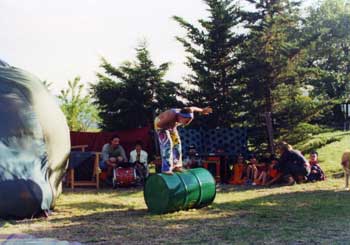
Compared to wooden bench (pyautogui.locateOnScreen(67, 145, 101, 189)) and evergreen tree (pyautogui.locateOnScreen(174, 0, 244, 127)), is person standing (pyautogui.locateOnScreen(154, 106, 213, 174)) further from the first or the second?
evergreen tree (pyautogui.locateOnScreen(174, 0, 244, 127))

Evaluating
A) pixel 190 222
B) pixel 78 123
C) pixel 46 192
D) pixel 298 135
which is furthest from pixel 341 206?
pixel 78 123

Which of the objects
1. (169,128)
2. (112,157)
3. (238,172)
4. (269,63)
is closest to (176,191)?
(169,128)

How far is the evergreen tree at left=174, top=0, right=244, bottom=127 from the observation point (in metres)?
14.4

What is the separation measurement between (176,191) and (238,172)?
17.0 feet

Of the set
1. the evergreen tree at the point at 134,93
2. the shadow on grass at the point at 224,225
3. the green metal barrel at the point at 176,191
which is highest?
the evergreen tree at the point at 134,93

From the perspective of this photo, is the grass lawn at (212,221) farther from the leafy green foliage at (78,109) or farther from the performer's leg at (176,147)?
the leafy green foliage at (78,109)

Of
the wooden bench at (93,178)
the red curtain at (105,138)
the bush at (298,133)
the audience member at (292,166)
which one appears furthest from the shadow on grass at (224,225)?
the bush at (298,133)

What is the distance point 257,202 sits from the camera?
8812 millimetres

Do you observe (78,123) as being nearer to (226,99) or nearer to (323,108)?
(226,99)

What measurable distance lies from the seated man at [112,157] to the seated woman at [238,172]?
258cm

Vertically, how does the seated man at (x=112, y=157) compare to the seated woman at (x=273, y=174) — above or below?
above

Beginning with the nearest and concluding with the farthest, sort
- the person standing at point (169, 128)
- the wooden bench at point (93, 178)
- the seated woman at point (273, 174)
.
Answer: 1. the person standing at point (169, 128)
2. the wooden bench at point (93, 178)
3. the seated woman at point (273, 174)

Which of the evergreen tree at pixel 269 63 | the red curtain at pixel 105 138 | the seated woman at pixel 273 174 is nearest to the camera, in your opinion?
the seated woman at pixel 273 174

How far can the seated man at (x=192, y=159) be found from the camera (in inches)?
488
